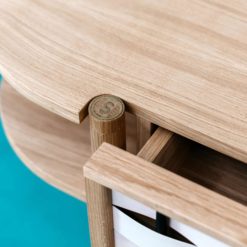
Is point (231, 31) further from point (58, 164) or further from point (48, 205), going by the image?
point (48, 205)

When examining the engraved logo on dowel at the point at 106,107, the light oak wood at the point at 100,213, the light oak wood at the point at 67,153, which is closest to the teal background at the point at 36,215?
the light oak wood at the point at 67,153

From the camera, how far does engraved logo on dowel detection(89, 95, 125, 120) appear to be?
728 mm

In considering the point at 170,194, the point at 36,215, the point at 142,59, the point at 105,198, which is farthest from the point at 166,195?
the point at 36,215

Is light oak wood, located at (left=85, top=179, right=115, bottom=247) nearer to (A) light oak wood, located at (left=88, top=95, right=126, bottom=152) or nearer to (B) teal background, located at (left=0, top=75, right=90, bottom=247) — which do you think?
(A) light oak wood, located at (left=88, top=95, right=126, bottom=152)

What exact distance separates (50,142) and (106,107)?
0.36 m

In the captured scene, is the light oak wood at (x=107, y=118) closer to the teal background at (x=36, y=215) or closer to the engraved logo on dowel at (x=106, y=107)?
the engraved logo on dowel at (x=106, y=107)

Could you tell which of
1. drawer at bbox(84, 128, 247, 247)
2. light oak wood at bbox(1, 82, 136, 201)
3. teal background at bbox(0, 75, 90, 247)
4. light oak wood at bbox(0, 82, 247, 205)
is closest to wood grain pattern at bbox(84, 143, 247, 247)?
drawer at bbox(84, 128, 247, 247)

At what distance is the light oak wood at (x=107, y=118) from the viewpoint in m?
0.72

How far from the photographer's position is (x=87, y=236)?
1.31m

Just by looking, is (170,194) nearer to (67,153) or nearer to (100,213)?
(100,213)

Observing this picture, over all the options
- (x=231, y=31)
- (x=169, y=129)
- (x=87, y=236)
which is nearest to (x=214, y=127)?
(x=169, y=129)

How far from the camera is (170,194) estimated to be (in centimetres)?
62

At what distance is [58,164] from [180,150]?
1.00ft

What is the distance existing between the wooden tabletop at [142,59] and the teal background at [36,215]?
1.95 feet
